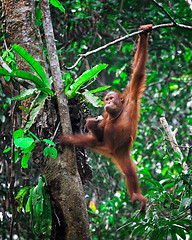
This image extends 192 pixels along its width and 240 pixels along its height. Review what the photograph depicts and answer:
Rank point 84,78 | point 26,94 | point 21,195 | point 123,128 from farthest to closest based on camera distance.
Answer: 1. point 123,128
2. point 21,195
3. point 84,78
4. point 26,94

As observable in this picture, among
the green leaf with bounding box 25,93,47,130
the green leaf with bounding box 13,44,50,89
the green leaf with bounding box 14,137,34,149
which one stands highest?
the green leaf with bounding box 13,44,50,89

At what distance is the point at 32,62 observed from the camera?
8.50 ft

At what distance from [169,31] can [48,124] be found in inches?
132

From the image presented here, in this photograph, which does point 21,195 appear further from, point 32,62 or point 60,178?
point 32,62

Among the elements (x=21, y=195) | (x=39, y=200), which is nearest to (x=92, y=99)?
(x=39, y=200)

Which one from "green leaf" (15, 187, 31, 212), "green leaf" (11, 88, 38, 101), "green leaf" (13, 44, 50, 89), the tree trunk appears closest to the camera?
the tree trunk

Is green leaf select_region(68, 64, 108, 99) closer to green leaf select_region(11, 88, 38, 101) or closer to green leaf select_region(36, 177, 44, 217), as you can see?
green leaf select_region(11, 88, 38, 101)

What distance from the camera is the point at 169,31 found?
5.05 metres

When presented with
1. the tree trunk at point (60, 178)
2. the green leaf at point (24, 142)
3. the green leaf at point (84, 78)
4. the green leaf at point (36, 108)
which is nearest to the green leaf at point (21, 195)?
the tree trunk at point (60, 178)

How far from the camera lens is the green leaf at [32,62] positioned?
2.49 meters

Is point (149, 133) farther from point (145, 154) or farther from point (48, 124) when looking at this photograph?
point (48, 124)

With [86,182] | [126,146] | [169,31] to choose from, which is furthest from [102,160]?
[169,31]

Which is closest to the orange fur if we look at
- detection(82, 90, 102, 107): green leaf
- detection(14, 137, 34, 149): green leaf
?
detection(82, 90, 102, 107): green leaf

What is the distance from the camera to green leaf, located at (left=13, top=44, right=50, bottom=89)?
2490 mm
